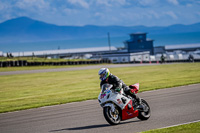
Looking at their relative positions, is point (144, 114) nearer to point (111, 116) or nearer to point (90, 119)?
point (111, 116)

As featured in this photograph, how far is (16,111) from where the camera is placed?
52.0ft

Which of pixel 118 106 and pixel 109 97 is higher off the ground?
pixel 109 97

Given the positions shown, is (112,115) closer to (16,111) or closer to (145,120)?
(145,120)

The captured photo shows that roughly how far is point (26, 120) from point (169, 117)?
16.9ft

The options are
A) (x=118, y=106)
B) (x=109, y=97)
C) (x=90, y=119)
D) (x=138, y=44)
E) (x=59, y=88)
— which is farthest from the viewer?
(x=138, y=44)

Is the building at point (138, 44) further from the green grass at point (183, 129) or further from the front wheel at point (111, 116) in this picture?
the green grass at point (183, 129)

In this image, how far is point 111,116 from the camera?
10.6m

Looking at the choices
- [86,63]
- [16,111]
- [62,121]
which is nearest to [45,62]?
[86,63]

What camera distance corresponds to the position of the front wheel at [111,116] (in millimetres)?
10422

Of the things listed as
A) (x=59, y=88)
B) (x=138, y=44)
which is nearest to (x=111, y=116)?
(x=59, y=88)

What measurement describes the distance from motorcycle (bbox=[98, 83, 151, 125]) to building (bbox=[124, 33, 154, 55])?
135896 mm

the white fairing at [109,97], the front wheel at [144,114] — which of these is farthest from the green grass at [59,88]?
the white fairing at [109,97]

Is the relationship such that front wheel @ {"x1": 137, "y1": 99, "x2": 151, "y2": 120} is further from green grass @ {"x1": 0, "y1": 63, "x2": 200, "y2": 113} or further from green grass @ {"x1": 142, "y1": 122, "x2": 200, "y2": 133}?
green grass @ {"x1": 0, "y1": 63, "x2": 200, "y2": 113}

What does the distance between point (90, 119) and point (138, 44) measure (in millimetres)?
139500
